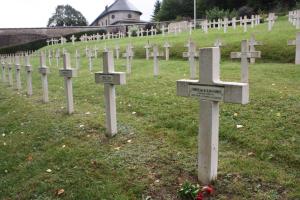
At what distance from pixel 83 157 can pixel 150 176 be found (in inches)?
A: 47.4

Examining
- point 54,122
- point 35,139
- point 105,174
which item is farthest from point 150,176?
point 54,122

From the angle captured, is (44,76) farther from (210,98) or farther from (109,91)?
(210,98)

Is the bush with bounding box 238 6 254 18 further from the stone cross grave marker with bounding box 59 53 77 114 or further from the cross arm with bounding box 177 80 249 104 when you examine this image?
the cross arm with bounding box 177 80 249 104

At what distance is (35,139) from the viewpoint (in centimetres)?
622

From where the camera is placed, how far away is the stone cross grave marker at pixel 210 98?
3748 mm

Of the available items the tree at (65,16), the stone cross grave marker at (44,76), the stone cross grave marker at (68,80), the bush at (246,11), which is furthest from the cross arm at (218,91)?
the tree at (65,16)

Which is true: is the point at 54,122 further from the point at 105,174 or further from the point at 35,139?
the point at 105,174

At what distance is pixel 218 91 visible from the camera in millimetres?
3828

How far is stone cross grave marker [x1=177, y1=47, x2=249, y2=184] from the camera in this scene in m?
3.75

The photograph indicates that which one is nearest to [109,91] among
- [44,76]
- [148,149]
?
[148,149]

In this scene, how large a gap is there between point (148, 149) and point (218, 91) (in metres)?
1.62

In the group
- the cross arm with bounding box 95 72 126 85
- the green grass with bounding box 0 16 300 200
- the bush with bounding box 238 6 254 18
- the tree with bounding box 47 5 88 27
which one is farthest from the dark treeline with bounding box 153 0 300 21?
the cross arm with bounding box 95 72 126 85

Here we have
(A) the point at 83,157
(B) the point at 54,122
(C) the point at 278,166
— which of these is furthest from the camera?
(B) the point at 54,122

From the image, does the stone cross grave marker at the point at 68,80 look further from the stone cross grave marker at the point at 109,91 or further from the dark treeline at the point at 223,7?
the dark treeline at the point at 223,7
